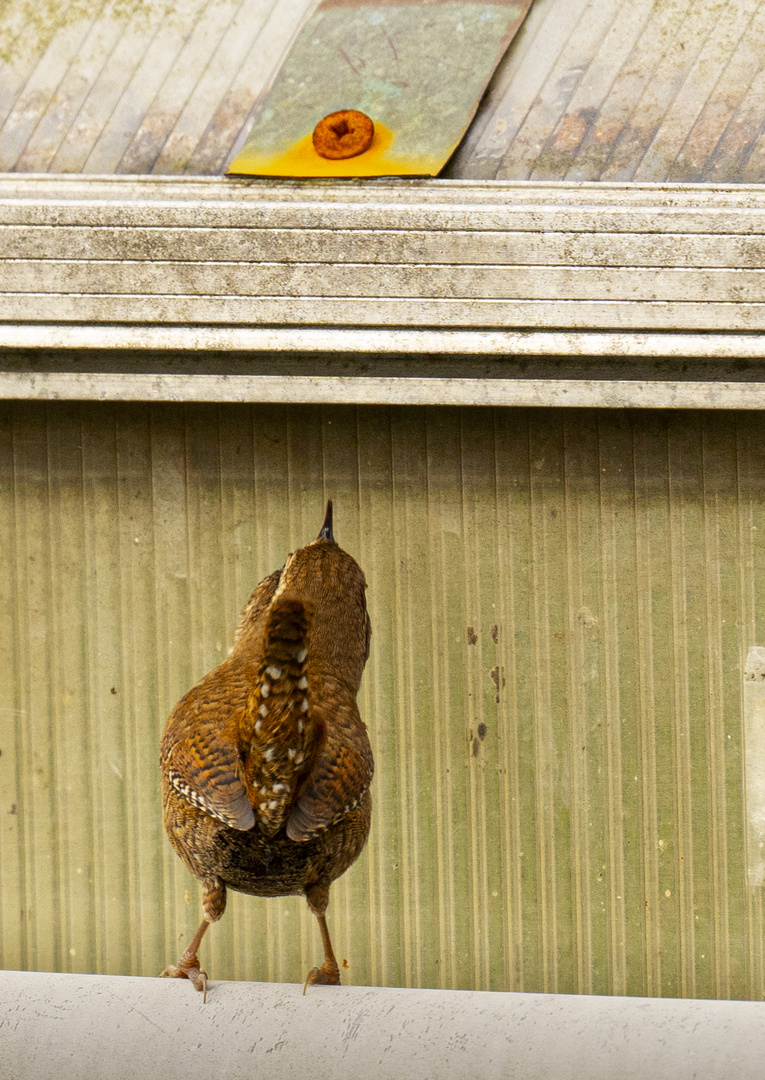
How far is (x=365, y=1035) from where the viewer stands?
1.43 m

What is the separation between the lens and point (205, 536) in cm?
363

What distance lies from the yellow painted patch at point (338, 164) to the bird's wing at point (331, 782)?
2.13 metres

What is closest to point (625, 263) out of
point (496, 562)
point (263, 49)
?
point (496, 562)

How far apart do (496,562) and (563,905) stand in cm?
134

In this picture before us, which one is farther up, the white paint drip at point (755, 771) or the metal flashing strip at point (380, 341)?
the metal flashing strip at point (380, 341)

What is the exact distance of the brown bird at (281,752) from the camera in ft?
5.10

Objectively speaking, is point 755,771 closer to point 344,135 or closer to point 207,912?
point 207,912

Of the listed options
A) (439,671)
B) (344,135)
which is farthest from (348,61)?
(439,671)

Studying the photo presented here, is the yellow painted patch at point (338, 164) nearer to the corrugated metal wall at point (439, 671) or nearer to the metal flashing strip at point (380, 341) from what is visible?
the metal flashing strip at point (380, 341)

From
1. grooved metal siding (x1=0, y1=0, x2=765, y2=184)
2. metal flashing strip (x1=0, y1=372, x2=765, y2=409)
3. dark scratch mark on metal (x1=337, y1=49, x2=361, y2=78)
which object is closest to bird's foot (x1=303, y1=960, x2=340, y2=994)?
metal flashing strip (x1=0, y1=372, x2=765, y2=409)

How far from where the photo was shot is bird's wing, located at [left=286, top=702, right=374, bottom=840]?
168cm

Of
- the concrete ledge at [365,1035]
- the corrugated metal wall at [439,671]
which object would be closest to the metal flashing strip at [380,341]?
the corrugated metal wall at [439,671]

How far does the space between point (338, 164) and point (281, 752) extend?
7.71 feet

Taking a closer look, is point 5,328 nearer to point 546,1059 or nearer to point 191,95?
point 191,95
